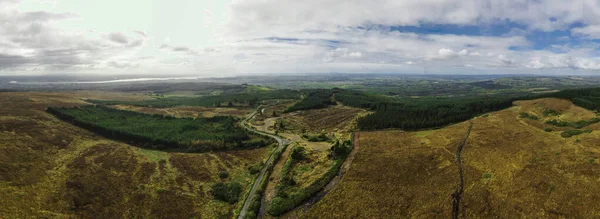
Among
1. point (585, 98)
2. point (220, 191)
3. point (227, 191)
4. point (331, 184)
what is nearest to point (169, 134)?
point (220, 191)

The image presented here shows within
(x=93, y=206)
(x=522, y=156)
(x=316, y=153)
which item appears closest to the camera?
(x=93, y=206)

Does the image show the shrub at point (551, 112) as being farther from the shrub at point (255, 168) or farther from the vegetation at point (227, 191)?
the vegetation at point (227, 191)

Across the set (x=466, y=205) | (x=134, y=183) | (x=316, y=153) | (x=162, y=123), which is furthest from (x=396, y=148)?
(x=162, y=123)

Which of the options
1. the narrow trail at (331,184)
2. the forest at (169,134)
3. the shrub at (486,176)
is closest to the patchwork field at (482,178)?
the shrub at (486,176)

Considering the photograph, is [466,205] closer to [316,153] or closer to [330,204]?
[330,204]

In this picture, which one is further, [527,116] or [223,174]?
[527,116]

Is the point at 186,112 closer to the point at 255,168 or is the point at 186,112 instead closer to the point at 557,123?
the point at 255,168

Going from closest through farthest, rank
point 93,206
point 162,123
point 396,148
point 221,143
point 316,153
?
1. point 93,206
2. point 396,148
3. point 316,153
4. point 221,143
5. point 162,123
